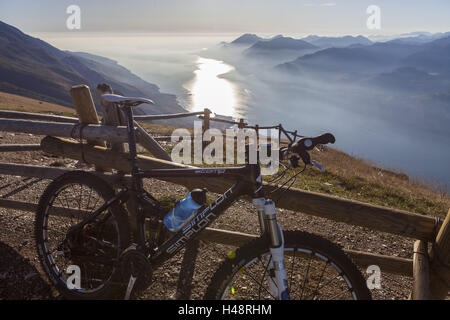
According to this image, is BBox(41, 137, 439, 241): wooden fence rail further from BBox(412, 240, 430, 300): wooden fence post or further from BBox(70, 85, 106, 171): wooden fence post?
BBox(70, 85, 106, 171): wooden fence post

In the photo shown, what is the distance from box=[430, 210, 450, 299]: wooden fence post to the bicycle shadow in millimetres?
4223

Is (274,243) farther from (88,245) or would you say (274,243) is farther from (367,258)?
(88,245)

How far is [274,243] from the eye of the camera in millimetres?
2281

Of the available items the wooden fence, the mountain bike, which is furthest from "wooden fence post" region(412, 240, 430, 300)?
the mountain bike

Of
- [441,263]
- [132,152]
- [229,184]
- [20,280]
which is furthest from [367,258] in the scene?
[20,280]

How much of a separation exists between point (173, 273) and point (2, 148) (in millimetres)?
4149

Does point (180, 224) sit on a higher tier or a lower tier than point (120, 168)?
lower

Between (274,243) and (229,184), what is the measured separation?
975 mm

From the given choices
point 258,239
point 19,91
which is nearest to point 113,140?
point 258,239

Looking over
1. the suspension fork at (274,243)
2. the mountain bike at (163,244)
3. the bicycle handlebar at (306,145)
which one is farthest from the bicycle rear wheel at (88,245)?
the bicycle handlebar at (306,145)

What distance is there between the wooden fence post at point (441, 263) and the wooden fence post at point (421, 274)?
0.07 meters

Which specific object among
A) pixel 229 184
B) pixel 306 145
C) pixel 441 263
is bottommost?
pixel 441 263

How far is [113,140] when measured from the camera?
10.9ft
